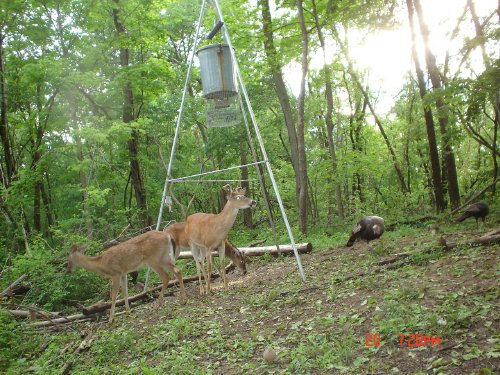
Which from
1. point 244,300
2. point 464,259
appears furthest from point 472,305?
point 244,300

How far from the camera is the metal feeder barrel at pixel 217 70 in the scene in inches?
318

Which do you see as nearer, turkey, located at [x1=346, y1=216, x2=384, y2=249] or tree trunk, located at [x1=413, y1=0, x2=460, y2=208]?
turkey, located at [x1=346, y1=216, x2=384, y2=249]

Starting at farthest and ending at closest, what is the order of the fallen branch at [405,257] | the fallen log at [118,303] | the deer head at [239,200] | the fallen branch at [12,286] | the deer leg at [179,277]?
1. the fallen branch at [12,286]
2. the deer head at [239,200]
3. the deer leg at [179,277]
4. the fallen log at [118,303]
5. the fallen branch at [405,257]

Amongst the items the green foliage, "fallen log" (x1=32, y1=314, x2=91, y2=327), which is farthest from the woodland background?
"fallen log" (x1=32, y1=314, x2=91, y2=327)

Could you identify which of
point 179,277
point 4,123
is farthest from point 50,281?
point 4,123

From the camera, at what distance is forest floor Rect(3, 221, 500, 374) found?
4074 millimetres

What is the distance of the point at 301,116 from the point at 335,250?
12.4 feet

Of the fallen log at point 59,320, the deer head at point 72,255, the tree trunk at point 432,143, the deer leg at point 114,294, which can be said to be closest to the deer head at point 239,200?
the deer leg at point 114,294

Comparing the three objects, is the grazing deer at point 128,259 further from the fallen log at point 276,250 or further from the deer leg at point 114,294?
the fallen log at point 276,250

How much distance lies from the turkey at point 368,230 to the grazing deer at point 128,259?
4450 millimetres

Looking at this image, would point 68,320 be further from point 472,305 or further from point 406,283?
point 472,305
